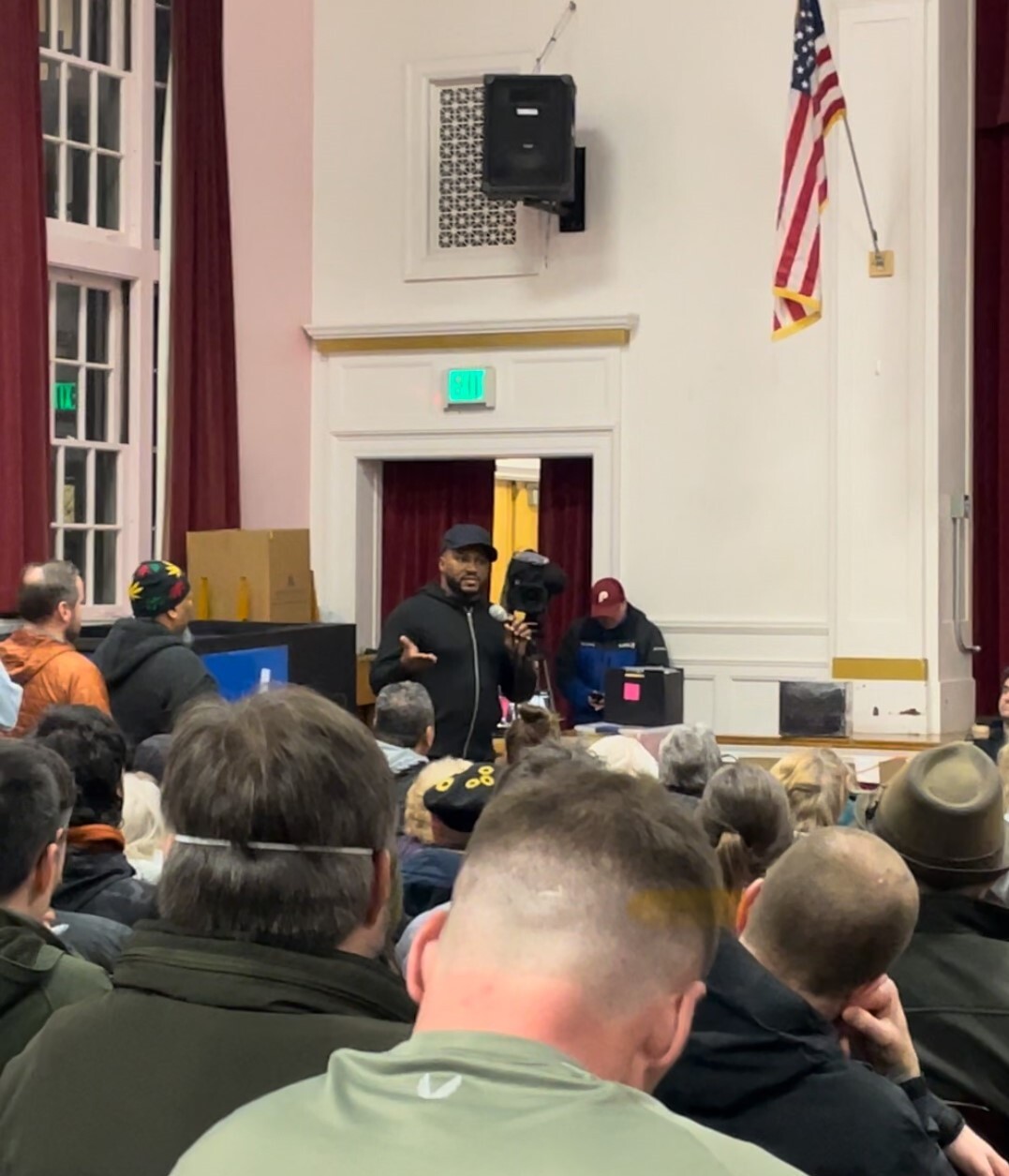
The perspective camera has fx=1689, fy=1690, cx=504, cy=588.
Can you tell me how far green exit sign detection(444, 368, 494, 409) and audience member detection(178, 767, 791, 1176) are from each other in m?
7.91

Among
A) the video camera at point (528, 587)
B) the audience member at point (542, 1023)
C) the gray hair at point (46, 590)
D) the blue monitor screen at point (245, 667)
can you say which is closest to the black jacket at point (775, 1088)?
the audience member at point (542, 1023)

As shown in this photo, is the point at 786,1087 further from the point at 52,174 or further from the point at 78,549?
the point at 52,174

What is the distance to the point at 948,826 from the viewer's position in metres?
2.17

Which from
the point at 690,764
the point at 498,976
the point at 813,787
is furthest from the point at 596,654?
the point at 498,976

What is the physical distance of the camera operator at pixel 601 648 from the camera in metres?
7.96

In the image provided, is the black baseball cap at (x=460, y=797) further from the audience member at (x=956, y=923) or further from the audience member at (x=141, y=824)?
the audience member at (x=956, y=923)

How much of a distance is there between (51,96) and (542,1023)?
7.88 metres

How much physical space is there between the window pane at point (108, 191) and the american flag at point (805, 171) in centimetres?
330

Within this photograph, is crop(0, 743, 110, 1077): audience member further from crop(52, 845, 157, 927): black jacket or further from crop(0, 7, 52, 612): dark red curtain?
crop(0, 7, 52, 612): dark red curtain

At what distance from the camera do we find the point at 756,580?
8445 mm

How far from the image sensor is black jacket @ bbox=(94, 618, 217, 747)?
4.76 metres

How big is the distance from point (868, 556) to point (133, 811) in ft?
18.6

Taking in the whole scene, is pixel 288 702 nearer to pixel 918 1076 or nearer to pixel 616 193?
pixel 918 1076

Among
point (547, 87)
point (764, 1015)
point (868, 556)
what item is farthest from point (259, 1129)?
point (547, 87)
